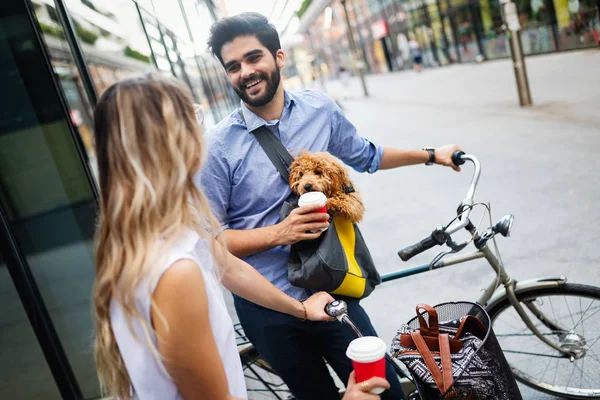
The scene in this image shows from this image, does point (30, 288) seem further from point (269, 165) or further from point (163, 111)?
point (163, 111)

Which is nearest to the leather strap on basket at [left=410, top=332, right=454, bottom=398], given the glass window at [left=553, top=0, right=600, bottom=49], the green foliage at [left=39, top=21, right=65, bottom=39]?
the green foliage at [left=39, top=21, right=65, bottom=39]

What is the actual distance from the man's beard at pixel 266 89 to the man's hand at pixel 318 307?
716 mm

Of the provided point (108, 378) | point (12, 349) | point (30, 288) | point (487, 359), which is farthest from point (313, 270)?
point (12, 349)

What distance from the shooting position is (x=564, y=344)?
2451 mm

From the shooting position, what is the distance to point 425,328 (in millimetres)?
1699

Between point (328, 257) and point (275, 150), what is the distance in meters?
0.44

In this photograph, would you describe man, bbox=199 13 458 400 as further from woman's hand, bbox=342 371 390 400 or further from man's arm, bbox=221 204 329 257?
woman's hand, bbox=342 371 390 400

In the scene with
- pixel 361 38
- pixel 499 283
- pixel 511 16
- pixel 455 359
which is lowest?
pixel 499 283

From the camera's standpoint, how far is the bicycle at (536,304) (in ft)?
7.06

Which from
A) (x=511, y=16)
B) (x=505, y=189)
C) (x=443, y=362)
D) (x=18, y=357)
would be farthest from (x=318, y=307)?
(x=511, y=16)

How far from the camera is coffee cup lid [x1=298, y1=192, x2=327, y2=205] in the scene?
1.64 meters

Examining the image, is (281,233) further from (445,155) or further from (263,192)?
(445,155)

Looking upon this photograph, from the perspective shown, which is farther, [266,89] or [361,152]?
[361,152]

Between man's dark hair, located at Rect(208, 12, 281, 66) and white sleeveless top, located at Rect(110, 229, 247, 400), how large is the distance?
40.1 inches
